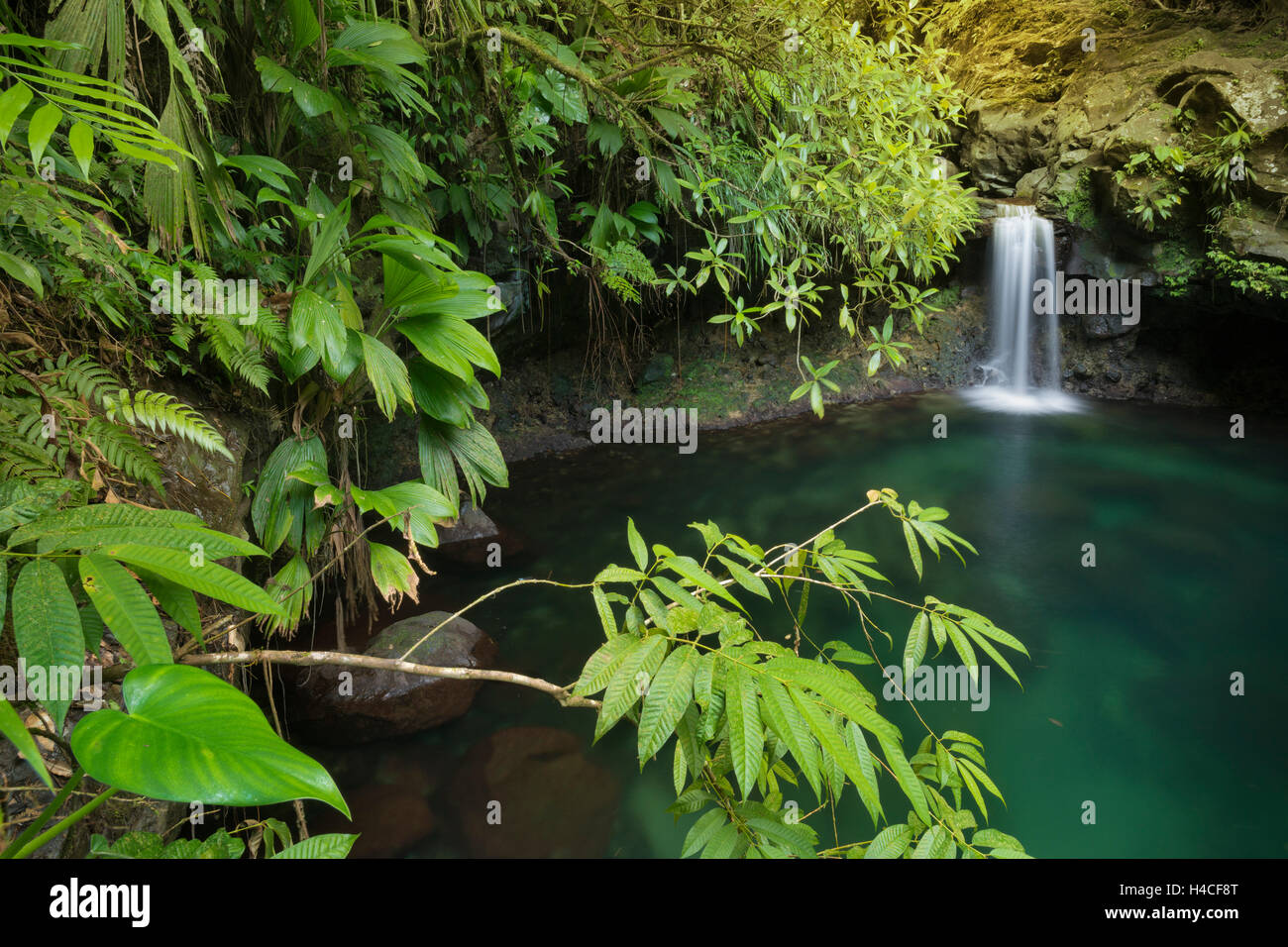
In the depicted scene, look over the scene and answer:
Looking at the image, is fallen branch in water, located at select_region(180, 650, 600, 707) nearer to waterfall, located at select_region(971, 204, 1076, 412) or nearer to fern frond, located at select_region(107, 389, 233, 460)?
fern frond, located at select_region(107, 389, 233, 460)

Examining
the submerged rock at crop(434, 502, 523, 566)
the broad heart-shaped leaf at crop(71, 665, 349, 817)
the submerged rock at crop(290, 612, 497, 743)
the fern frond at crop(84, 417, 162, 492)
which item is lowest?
the submerged rock at crop(290, 612, 497, 743)

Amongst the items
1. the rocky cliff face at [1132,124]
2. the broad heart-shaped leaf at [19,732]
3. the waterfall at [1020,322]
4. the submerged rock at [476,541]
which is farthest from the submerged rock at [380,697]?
the rocky cliff face at [1132,124]

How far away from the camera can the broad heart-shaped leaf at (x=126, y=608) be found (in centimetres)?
69

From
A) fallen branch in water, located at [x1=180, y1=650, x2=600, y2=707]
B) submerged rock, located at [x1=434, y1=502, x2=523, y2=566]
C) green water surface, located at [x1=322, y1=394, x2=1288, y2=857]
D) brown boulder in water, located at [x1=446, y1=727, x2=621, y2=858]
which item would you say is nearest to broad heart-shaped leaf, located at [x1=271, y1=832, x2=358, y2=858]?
fallen branch in water, located at [x1=180, y1=650, x2=600, y2=707]

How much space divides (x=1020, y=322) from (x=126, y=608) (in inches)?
392

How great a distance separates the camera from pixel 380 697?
311 cm

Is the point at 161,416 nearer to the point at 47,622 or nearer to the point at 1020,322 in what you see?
the point at 47,622

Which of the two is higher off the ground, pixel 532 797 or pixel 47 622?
pixel 47 622

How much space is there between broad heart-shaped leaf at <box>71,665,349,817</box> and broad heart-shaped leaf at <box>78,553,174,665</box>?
32 mm

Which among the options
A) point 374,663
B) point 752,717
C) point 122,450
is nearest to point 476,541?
point 122,450

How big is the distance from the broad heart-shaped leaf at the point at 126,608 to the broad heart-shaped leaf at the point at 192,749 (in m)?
0.03

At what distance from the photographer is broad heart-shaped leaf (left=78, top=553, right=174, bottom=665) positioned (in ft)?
2.26

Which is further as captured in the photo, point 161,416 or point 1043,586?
point 1043,586

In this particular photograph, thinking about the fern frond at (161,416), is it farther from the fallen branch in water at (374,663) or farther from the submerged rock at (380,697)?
the submerged rock at (380,697)
